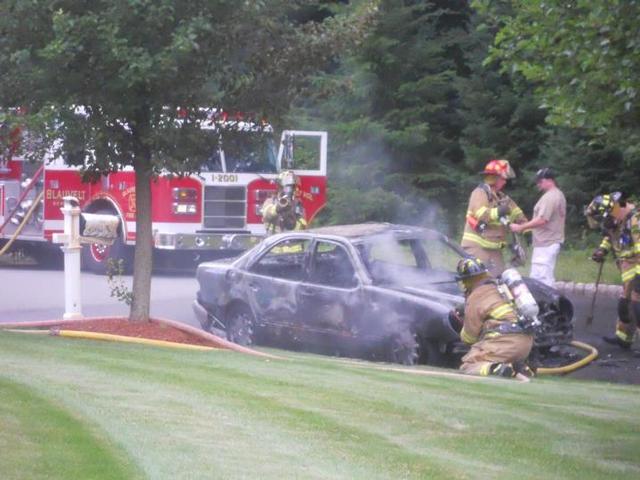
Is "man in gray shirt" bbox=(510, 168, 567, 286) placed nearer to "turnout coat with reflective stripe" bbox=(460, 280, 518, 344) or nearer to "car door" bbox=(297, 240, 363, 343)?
"car door" bbox=(297, 240, 363, 343)

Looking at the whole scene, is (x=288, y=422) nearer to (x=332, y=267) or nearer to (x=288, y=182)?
(x=332, y=267)

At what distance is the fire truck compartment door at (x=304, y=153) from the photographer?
1897 centimetres

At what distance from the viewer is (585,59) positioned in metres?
6.93

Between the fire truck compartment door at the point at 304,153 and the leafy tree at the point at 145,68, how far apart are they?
427 centimetres

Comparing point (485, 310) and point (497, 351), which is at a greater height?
point (485, 310)

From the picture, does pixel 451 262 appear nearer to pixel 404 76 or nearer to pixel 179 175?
pixel 179 175

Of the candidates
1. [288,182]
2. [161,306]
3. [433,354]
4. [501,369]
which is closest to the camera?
[501,369]

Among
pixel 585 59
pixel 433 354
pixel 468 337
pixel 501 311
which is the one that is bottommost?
pixel 433 354

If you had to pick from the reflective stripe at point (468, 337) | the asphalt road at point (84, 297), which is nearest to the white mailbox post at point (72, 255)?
the asphalt road at point (84, 297)

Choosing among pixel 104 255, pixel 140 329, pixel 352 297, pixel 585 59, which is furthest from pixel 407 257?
pixel 104 255

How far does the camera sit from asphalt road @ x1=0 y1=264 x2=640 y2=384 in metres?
13.0

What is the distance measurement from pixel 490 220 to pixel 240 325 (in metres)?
2.97

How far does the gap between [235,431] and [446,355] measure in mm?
4773

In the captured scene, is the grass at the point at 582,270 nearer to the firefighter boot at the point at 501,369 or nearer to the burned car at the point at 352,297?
the burned car at the point at 352,297
